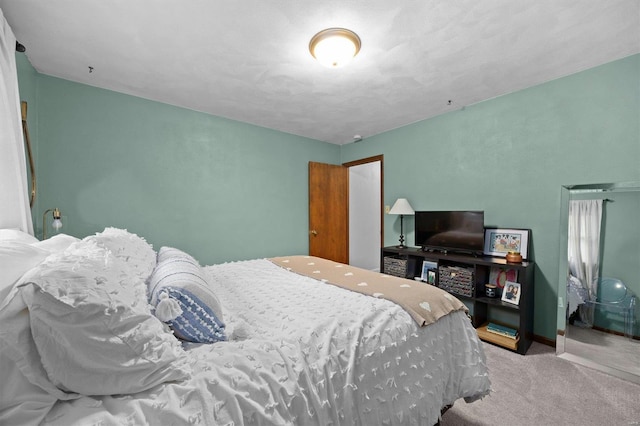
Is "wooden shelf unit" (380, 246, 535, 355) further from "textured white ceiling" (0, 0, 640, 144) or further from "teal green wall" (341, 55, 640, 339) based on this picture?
"textured white ceiling" (0, 0, 640, 144)

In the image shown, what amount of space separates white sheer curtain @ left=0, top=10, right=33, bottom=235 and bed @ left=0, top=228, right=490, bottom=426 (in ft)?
1.31

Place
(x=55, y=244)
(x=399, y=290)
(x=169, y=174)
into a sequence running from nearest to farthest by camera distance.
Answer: (x=55, y=244) → (x=399, y=290) → (x=169, y=174)

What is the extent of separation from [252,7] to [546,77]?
2740mm

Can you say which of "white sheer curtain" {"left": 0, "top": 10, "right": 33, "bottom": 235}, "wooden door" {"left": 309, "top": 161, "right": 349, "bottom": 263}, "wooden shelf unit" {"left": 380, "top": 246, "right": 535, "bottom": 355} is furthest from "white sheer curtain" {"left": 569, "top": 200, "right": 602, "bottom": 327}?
"white sheer curtain" {"left": 0, "top": 10, "right": 33, "bottom": 235}

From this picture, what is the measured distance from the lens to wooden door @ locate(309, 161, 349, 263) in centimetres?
438

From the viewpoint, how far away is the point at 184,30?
185 cm

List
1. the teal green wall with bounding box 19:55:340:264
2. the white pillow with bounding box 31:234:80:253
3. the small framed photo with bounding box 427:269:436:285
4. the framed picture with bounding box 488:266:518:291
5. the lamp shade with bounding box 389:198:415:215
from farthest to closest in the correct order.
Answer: the lamp shade with bounding box 389:198:415:215, the small framed photo with bounding box 427:269:436:285, the framed picture with bounding box 488:266:518:291, the teal green wall with bounding box 19:55:340:264, the white pillow with bounding box 31:234:80:253

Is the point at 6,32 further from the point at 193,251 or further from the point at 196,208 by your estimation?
the point at 193,251

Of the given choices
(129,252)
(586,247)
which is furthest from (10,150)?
(586,247)

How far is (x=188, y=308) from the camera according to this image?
1.09m

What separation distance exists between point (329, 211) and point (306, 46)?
2.85 metres

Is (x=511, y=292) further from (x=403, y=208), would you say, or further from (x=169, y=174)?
(x=169, y=174)

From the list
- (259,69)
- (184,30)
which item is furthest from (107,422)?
(259,69)

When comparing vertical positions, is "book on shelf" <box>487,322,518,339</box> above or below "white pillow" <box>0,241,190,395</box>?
below
